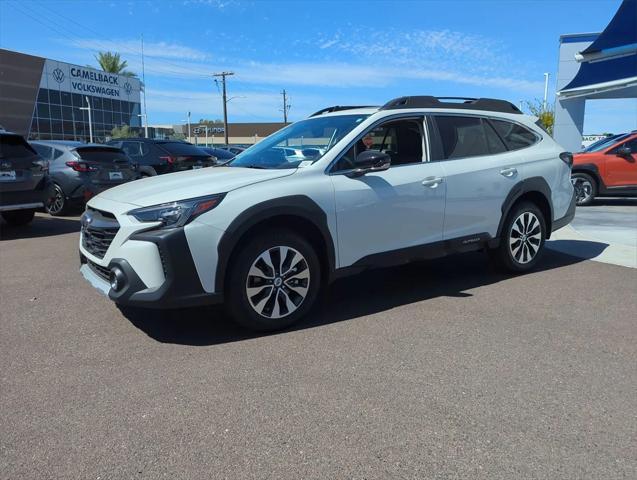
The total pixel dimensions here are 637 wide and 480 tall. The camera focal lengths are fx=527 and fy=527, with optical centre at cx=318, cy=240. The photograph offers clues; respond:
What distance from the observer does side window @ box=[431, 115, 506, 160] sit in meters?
5.05

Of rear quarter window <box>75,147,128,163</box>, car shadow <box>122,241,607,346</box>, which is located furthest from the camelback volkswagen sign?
car shadow <box>122,241,607,346</box>

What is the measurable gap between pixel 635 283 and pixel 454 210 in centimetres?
219

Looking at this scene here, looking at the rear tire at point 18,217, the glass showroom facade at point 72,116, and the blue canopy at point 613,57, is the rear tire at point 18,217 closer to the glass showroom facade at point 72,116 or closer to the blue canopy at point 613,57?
the blue canopy at point 613,57

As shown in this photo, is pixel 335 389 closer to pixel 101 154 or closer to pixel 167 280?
pixel 167 280

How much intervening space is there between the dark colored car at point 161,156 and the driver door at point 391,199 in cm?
859

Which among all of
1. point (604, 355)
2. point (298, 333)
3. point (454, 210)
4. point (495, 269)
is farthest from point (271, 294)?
point (495, 269)

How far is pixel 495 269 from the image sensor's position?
19.3ft

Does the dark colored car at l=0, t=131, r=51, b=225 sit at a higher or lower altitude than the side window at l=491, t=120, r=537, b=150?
lower

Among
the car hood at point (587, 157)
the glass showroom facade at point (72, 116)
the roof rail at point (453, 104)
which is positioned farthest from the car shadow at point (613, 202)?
the glass showroom facade at point (72, 116)

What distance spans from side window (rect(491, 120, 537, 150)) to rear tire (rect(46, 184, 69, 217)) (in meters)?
8.38

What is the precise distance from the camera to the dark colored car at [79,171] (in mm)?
10180

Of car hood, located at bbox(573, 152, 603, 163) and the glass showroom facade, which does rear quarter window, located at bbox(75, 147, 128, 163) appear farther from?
the glass showroom facade

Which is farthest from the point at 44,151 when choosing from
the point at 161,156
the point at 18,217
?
the point at 161,156

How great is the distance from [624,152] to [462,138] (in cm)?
805
